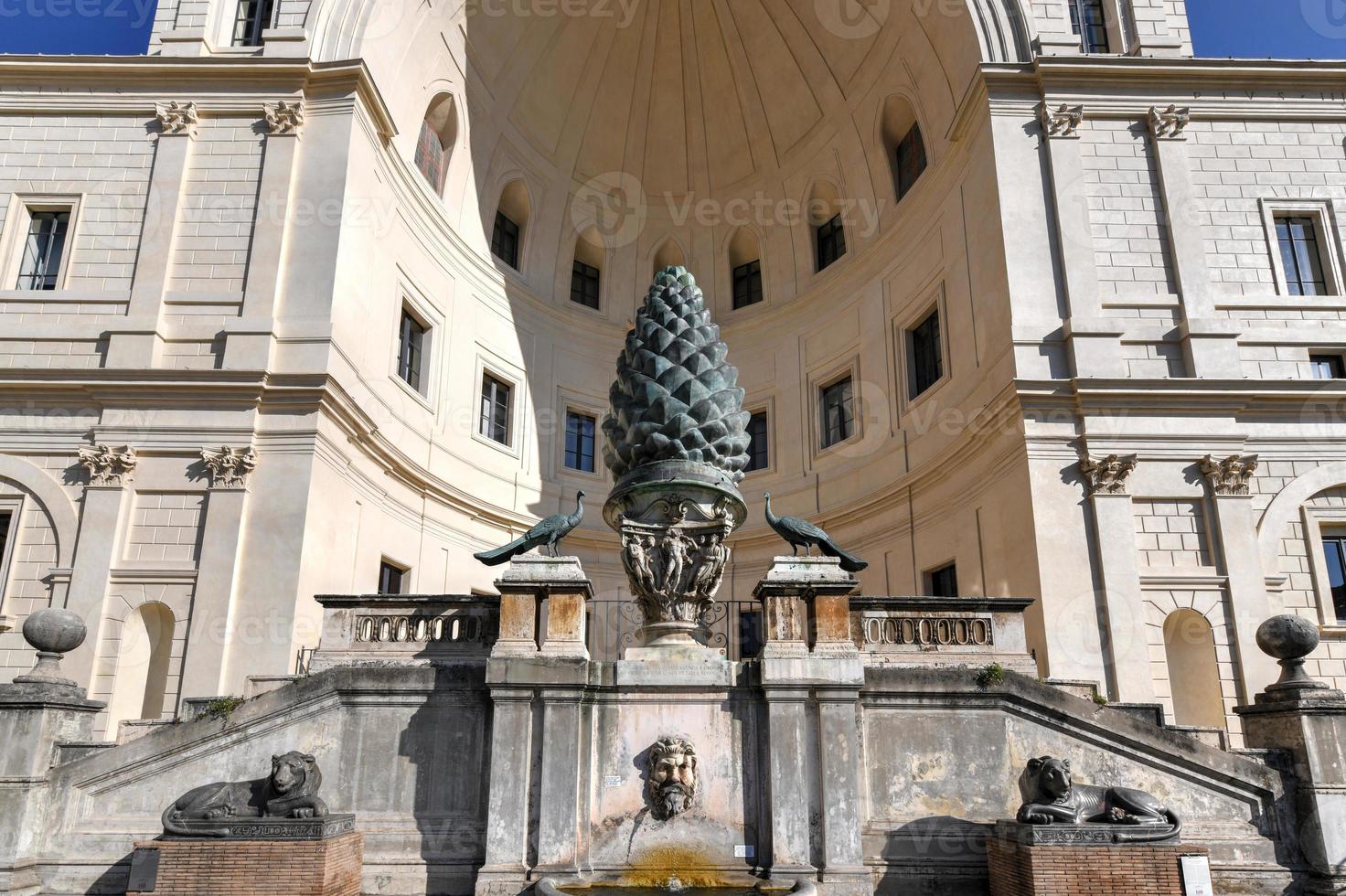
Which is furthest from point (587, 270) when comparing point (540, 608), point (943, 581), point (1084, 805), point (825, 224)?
point (1084, 805)

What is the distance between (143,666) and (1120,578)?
18.2 metres

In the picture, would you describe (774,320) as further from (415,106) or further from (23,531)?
(23,531)

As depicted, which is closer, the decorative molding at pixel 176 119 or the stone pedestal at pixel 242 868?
the stone pedestal at pixel 242 868

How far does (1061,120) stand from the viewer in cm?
2017

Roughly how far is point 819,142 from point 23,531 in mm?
21913

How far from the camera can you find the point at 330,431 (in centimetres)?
1861

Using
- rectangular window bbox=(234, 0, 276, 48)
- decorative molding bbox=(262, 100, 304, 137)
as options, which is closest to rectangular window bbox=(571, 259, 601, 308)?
decorative molding bbox=(262, 100, 304, 137)

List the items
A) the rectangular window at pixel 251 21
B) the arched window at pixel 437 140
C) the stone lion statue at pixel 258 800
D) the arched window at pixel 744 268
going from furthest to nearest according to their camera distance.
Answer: the arched window at pixel 744 268 → the arched window at pixel 437 140 → the rectangular window at pixel 251 21 → the stone lion statue at pixel 258 800

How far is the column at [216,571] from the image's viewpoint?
16.7 metres

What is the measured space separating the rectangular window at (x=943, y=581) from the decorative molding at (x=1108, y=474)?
366 cm

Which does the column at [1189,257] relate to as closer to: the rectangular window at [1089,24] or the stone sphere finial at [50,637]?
the rectangular window at [1089,24]

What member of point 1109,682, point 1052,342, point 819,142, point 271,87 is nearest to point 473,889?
point 1109,682

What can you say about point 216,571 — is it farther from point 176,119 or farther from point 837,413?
point 837,413

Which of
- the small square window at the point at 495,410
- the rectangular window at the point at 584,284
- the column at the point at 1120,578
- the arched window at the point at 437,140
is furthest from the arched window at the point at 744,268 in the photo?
the column at the point at 1120,578
